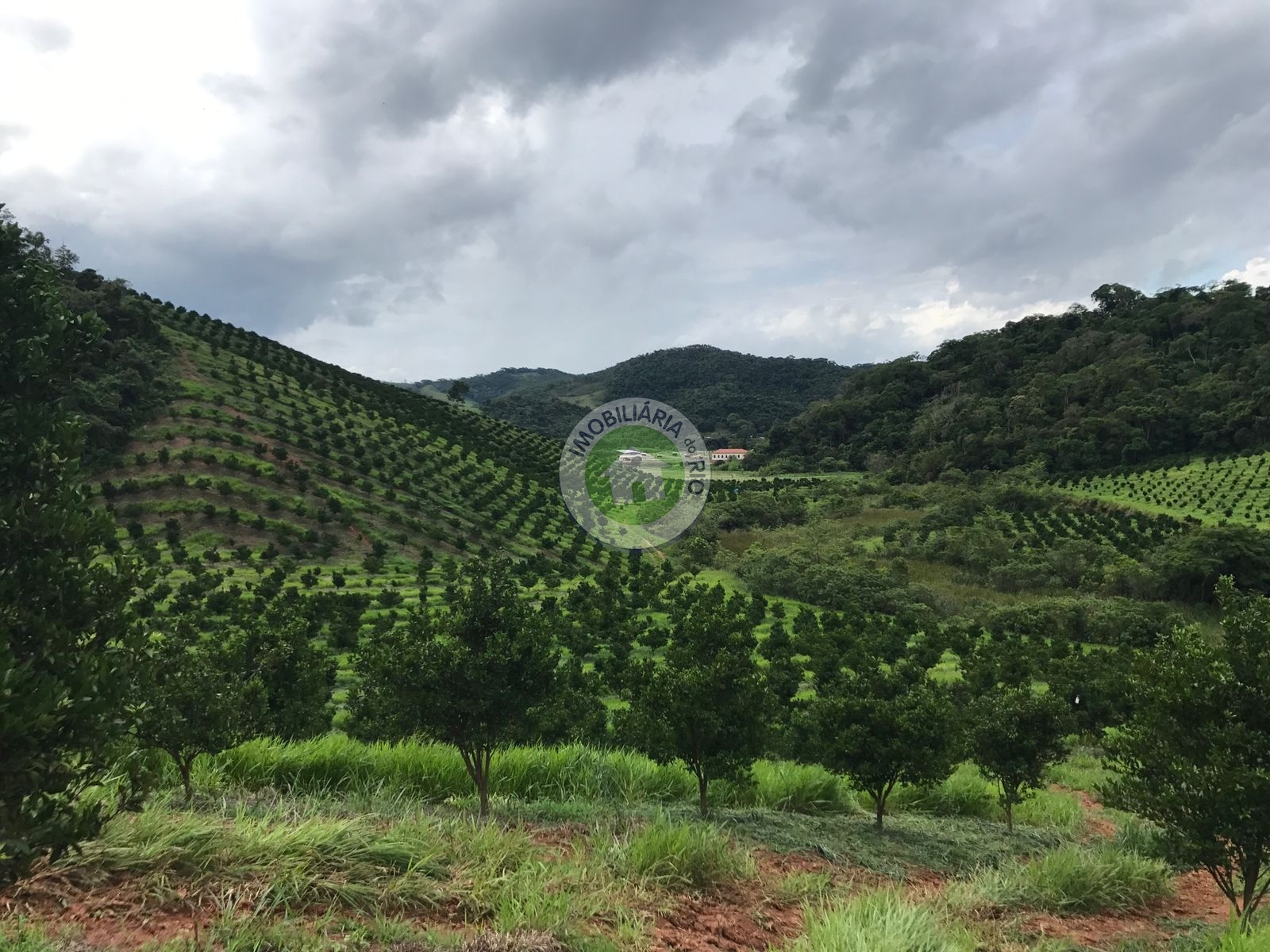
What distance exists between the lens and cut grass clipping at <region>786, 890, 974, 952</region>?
20.0 ft

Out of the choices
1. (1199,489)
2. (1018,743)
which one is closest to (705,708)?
(1018,743)

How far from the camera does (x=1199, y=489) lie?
269ft

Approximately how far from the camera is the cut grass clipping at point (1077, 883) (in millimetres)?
9594

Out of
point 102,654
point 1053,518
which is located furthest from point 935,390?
point 102,654

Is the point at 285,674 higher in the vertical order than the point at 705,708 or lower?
lower

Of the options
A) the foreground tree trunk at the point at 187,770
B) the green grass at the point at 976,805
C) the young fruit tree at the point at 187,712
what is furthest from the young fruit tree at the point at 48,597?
the green grass at the point at 976,805

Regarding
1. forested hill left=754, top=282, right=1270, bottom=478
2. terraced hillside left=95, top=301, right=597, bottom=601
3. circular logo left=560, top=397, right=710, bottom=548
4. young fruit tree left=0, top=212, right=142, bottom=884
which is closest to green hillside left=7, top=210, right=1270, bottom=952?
young fruit tree left=0, top=212, right=142, bottom=884

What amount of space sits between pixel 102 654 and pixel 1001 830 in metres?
16.6

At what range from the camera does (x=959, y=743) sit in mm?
14766

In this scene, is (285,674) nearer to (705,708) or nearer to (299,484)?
(705,708)

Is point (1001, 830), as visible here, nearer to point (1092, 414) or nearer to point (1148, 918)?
point (1148, 918)

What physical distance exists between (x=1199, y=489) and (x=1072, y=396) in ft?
142

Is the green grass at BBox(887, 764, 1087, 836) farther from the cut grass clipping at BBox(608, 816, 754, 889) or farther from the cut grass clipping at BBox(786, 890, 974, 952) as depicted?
the cut grass clipping at BBox(786, 890, 974, 952)

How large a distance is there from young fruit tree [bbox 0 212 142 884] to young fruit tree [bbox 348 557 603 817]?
558 cm
